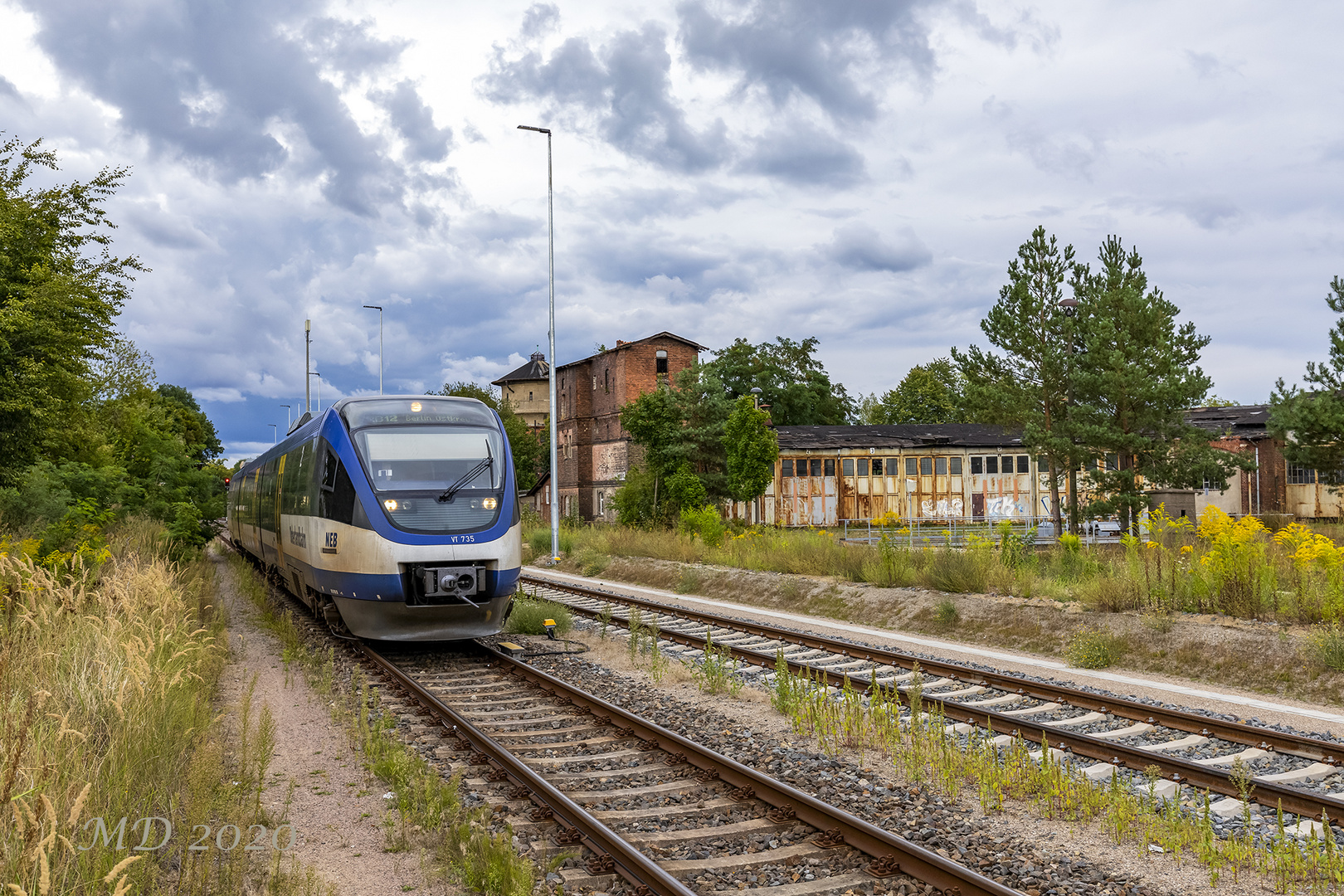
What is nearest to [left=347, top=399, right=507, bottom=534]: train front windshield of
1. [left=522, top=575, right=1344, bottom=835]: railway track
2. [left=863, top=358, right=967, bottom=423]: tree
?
[left=522, top=575, right=1344, bottom=835]: railway track

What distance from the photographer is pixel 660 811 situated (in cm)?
630

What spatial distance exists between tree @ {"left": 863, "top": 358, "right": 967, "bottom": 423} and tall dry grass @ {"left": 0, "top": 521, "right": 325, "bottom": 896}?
70.3 meters

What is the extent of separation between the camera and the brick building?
5088cm

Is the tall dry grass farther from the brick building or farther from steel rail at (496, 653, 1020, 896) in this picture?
the brick building

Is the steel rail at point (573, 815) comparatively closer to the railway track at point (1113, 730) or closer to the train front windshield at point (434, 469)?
the train front windshield at point (434, 469)

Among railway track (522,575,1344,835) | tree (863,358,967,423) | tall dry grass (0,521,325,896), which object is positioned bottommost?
railway track (522,575,1344,835)

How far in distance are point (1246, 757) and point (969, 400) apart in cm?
2151

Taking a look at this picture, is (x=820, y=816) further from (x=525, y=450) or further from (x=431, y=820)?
(x=525, y=450)

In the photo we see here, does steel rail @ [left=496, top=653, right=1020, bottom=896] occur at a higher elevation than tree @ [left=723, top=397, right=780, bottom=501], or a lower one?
lower

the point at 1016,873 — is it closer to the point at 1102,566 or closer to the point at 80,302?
the point at 1102,566

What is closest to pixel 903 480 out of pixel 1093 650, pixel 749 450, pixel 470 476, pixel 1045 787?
pixel 749 450

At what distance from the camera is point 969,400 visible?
2819 centimetres

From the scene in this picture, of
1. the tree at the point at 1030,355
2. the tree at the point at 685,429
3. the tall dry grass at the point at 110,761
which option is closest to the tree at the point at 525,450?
the tree at the point at 685,429

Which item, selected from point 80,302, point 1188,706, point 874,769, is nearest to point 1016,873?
point 874,769
